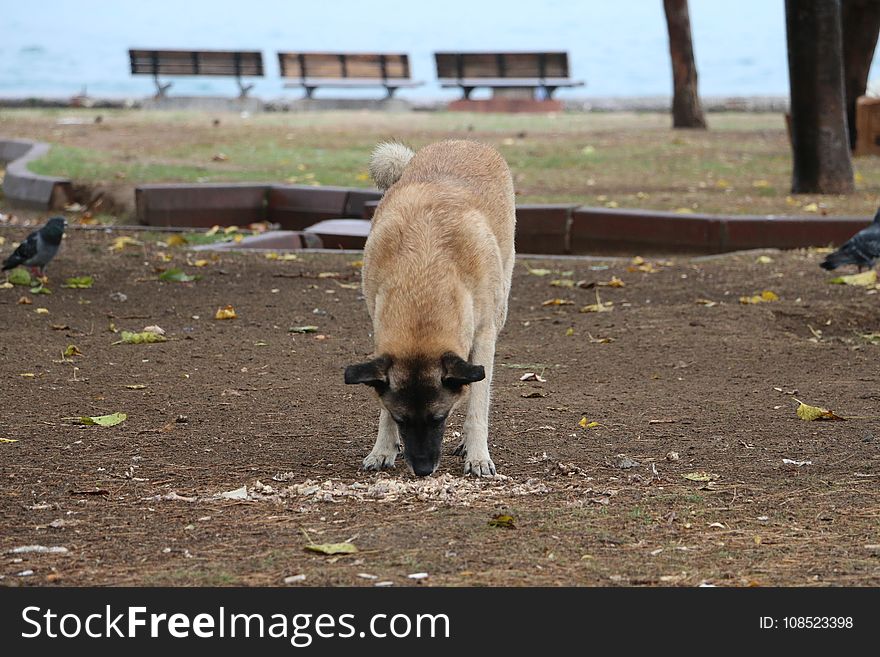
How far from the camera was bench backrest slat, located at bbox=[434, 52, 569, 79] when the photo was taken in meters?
31.5

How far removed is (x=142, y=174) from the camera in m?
14.7

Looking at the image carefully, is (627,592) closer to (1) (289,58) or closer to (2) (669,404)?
(2) (669,404)

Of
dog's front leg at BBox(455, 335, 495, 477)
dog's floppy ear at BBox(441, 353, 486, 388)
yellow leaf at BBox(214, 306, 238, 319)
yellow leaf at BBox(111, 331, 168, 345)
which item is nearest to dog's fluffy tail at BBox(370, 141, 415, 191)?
dog's front leg at BBox(455, 335, 495, 477)

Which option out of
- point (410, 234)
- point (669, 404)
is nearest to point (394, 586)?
point (410, 234)

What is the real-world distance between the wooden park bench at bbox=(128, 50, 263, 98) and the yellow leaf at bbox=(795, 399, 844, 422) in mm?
27252

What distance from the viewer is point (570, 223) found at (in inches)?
464

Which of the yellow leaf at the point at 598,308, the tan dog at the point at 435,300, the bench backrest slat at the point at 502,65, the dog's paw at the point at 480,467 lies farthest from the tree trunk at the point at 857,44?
the bench backrest slat at the point at 502,65

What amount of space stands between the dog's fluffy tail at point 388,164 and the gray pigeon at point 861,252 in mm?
3884

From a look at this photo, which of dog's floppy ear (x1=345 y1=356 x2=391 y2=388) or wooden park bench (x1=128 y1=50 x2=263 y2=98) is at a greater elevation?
wooden park bench (x1=128 y1=50 x2=263 y2=98)

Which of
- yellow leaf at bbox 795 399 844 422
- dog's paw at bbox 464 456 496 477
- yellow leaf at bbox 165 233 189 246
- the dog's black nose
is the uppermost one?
yellow leaf at bbox 165 233 189 246

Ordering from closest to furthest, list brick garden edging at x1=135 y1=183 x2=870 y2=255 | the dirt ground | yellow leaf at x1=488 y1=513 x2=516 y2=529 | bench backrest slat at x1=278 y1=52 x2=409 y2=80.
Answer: the dirt ground, yellow leaf at x1=488 y1=513 x2=516 y2=529, brick garden edging at x1=135 y1=183 x2=870 y2=255, bench backrest slat at x1=278 y1=52 x2=409 y2=80

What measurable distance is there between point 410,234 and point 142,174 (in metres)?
9.90

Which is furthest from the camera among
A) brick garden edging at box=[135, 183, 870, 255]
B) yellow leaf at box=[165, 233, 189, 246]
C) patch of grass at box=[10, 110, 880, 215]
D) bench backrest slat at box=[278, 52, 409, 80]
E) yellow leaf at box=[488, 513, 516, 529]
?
bench backrest slat at box=[278, 52, 409, 80]

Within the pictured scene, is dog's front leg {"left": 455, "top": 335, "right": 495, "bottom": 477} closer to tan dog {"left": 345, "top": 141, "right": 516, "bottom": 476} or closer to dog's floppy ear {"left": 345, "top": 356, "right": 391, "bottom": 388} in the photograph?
tan dog {"left": 345, "top": 141, "right": 516, "bottom": 476}
